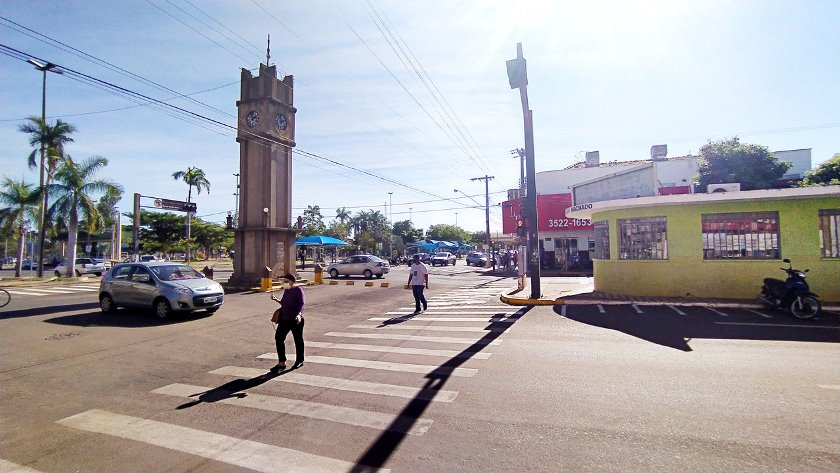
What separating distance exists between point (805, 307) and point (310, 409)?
12.2 metres

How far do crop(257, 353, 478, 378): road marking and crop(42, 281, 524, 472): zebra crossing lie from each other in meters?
0.02

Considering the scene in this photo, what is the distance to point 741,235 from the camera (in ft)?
46.1

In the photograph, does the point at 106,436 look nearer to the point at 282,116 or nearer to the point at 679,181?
the point at 282,116

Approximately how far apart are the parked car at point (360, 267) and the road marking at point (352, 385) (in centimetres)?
2102

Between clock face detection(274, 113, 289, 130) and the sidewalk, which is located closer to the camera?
the sidewalk

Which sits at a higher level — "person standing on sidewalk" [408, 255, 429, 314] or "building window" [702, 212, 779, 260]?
"building window" [702, 212, 779, 260]

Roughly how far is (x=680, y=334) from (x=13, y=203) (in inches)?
Answer: 1537

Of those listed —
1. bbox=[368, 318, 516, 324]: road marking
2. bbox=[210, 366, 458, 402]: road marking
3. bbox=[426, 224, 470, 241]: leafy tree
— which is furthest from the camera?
bbox=[426, 224, 470, 241]: leafy tree

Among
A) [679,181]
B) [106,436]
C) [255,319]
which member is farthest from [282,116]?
[679,181]

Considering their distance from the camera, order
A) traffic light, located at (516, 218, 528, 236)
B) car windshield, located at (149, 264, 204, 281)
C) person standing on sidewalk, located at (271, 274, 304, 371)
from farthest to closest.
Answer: traffic light, located at (516, 218, 528, 236), car windshield, located at (149, 264, 204, 281), person standing on sidewalk, located at (271, 274, 304, 371)

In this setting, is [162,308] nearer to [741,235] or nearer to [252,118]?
[252,118]

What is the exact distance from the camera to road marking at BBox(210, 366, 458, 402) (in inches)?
214

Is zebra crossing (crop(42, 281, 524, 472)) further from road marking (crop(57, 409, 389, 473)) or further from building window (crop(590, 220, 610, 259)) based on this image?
building window (crop(590, 220, 610, 259))

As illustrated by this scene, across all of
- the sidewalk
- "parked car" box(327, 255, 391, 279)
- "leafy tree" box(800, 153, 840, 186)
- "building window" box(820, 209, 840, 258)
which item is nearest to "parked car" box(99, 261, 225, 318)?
the sidewalk
